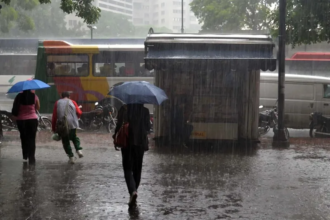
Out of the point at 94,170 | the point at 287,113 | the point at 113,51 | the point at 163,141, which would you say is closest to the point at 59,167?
the point at 94,170

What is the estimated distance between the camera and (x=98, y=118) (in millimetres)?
19656

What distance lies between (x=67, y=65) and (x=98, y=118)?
12.5 feet

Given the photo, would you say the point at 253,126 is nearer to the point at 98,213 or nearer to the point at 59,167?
the point at 59,167

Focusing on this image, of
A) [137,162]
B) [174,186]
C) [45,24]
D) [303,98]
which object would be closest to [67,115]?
[174,186]

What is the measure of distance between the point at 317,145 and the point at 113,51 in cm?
999

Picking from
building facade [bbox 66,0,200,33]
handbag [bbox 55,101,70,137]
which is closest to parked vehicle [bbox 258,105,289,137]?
handbag [bbox 55,101,70,137]

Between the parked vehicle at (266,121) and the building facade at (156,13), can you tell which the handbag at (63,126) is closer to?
the parked vehicle at (266,121)

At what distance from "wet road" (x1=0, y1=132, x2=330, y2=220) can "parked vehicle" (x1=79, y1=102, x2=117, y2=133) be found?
517cm

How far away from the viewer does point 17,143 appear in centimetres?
1561

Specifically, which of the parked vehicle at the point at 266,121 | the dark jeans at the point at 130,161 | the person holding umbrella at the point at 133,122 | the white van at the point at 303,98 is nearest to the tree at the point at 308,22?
the white van at the point at 303,98

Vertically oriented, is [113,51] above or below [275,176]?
above

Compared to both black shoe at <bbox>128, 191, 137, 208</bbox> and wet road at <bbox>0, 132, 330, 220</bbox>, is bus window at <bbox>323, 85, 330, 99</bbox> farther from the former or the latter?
black shoe at <bbox>128, 191, 137, 208</bbox>

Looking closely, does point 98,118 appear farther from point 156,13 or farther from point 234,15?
point 156,13

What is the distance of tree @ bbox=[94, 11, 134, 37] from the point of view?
87.2m
